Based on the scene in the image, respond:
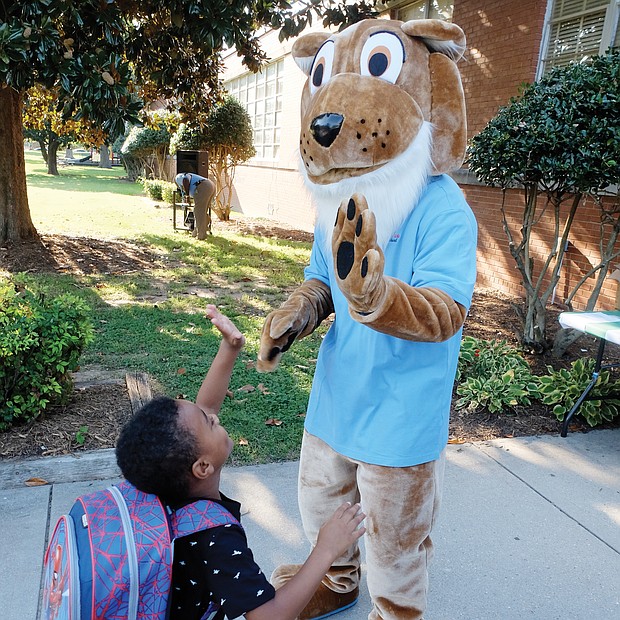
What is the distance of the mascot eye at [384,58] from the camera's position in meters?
1.95

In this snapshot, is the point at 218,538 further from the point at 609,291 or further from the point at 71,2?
the point at 609,291

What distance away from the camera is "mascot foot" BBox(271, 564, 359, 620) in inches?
97.1

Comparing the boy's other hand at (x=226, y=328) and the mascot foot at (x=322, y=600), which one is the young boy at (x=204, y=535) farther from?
the mascot foot at (x=322, y=600)

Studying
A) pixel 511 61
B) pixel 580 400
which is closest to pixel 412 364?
pixel 580 400

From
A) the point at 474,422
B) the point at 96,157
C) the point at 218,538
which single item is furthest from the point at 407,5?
the point at 96,157

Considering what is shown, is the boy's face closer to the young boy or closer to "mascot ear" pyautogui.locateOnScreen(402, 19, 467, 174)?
the young boy

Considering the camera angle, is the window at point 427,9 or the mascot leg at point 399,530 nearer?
the mascot leg at point 399,530

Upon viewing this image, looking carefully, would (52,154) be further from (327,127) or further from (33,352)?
(327,127)

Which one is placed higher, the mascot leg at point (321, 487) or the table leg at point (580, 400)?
the mascot leg at point (321, 487)

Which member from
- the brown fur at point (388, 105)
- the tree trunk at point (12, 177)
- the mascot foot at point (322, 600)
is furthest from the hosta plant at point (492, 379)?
the tree trunk at point (12, 177)

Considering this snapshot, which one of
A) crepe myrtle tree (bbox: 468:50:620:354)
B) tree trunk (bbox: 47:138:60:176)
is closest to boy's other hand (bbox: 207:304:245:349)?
crepe myrtle tree (bbox: 468:50:620:354)

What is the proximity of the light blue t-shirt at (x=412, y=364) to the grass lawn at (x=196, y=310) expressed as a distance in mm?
1934

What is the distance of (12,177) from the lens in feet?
32.1

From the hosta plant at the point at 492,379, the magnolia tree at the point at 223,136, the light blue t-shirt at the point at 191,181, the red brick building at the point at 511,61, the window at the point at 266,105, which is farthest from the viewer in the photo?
the window at the point at 266,105
